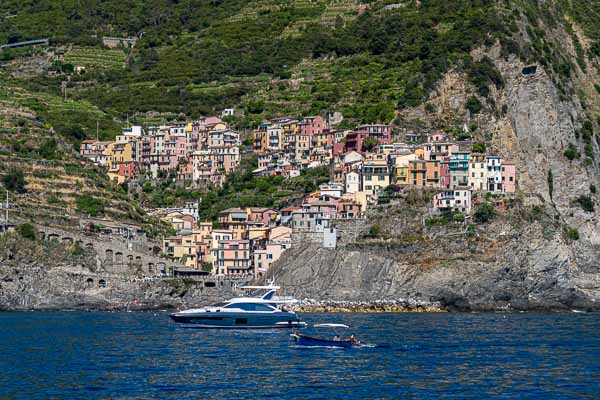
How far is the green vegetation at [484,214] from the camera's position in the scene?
119938 millimetres

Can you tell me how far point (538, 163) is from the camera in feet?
441

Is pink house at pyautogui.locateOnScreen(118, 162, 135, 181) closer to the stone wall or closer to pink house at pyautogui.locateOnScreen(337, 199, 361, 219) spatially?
the stone wall

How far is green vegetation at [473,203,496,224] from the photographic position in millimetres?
119938

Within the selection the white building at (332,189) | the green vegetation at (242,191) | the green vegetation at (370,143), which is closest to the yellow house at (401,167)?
the white building at (332,189)

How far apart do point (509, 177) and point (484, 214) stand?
9.32 metres

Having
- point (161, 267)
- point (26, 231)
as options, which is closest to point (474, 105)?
point (161, 267)

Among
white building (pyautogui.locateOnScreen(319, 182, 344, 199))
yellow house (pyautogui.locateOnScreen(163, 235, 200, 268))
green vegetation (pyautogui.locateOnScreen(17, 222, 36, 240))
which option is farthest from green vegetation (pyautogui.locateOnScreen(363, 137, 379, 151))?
green vegetation (pyautogui.locateOnScreen(17, 222, 36, 240))

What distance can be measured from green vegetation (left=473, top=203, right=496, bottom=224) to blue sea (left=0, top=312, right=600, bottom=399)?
24.9 metres

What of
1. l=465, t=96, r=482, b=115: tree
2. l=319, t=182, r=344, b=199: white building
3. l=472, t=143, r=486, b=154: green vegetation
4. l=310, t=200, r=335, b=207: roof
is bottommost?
l=310, t=200, r=335, b=207: roof

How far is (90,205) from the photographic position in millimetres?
139875

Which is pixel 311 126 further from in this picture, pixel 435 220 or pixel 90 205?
pixel 435 220

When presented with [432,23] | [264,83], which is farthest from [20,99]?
[432,23]

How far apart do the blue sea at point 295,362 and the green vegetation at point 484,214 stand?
24914 millimetres

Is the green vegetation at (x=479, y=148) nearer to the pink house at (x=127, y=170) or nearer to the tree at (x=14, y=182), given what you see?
the pink house at (x=127, y=170)
